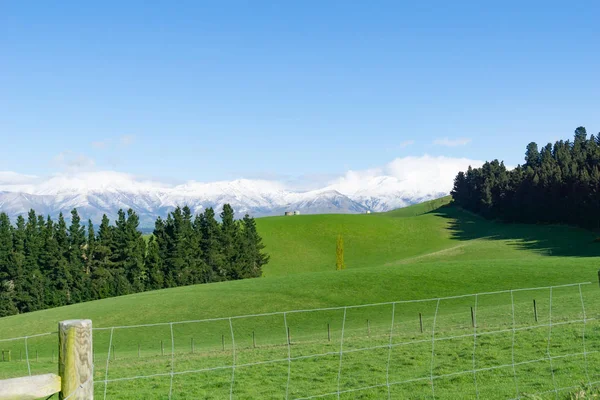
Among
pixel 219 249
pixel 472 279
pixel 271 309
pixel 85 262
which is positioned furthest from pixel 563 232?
pixel 85 262

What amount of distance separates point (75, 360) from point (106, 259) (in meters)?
107

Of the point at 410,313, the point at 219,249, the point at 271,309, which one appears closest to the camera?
the point at 410,313

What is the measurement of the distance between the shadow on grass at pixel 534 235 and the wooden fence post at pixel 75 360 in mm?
90604

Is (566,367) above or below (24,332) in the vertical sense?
above

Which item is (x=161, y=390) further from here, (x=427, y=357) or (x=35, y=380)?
(x=35, y=380)

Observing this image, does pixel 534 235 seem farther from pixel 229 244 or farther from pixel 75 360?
pixel 75 360

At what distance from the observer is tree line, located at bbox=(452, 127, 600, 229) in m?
109

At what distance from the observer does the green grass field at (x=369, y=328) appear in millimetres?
17234

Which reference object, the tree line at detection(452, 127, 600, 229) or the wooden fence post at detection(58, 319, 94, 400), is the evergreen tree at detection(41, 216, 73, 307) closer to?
the tree line at detection(452, 127, 600, 229)

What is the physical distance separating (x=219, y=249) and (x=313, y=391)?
323ft

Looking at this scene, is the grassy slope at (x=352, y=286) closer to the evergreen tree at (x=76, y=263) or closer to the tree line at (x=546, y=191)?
the tree line at (x=546, y=191)

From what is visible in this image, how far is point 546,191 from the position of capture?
12494 cm

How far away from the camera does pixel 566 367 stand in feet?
54.3

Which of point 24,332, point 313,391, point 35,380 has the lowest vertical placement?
point 24,332
